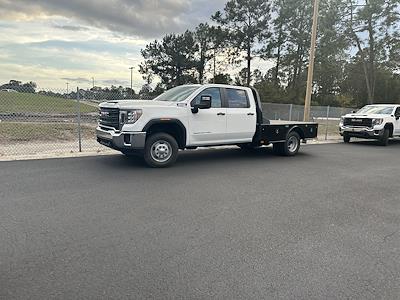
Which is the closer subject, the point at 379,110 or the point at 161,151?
the point at 161,151

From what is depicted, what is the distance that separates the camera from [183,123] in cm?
839

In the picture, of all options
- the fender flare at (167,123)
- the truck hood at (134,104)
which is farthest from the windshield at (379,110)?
the truck hood at (134,104)

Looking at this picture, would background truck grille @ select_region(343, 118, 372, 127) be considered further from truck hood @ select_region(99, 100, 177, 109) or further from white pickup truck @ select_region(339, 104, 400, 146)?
truck hood @ select_region(99, 100, 177, 109)

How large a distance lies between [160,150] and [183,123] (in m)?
0.85

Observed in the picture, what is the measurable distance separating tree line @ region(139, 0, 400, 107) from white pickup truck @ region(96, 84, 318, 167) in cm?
3258

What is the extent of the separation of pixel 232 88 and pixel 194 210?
5.10 m

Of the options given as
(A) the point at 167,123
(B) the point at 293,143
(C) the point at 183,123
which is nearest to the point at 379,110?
(B) the point at 293,143

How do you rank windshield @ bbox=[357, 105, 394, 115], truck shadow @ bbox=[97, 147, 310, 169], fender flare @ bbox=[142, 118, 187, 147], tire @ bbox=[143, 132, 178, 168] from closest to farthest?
fender flare @ bbox=[142, 118, 187, 147], tire @ bbox=[143, 132, 178, 168], truck shadow @ bbox=[97, 147, 310, 169], windshield @ bbox=[357, 105, 394, 115]

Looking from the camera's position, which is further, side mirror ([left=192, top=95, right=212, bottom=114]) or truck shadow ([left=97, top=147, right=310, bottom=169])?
truck shadow ([left=97, top=147, right=310, bottom=169])

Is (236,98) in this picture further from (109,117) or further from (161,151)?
(109,117)

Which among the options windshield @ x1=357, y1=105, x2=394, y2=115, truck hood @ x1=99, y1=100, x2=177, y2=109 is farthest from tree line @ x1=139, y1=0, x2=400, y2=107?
truck hood @ x1=99, y1=100, x2=177, y2=109

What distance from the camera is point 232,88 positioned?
31.2ft

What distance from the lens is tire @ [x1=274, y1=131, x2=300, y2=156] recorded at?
10836mm

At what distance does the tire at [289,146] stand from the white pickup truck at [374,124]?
6.07 metres
